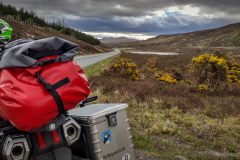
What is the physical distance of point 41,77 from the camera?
A: 197 centimetres

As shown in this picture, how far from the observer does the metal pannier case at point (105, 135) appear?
246cm

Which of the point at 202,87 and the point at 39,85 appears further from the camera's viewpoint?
the point at 202,87

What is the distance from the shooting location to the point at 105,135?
2.55m

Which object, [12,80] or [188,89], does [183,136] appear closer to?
[12,80]

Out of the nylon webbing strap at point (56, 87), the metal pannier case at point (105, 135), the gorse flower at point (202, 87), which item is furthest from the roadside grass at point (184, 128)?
the gorse flower at point (202, 87)

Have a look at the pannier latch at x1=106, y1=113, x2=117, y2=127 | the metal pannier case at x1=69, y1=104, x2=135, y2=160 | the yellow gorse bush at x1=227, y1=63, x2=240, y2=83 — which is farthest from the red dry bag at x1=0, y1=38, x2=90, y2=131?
the yellow gorse bush at x1=227, y1=63, x2=240, y2=83

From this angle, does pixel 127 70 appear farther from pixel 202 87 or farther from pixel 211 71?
pixel 211 71

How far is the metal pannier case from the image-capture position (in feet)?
8.07

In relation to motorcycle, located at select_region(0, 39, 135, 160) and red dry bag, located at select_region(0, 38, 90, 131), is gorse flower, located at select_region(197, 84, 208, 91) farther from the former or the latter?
red dry bag, located at select_region(0, 38, 90, 131)

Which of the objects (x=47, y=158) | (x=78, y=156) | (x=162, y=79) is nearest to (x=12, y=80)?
(x=47, y=158)

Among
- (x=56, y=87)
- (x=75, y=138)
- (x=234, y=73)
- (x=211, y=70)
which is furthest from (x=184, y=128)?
(x=234, y=73)

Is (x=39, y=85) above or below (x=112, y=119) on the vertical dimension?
above

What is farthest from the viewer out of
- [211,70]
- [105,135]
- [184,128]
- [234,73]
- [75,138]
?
[234,73]

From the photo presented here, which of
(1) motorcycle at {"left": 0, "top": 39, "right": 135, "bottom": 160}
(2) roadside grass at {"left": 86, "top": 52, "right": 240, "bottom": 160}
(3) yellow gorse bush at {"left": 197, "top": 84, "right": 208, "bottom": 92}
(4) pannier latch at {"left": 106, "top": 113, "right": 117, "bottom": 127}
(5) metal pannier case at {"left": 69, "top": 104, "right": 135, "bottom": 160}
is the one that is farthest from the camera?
(3) yellow gorse bush at {"left": 197, "top": 84, "right": 208, "bottom": 92}
